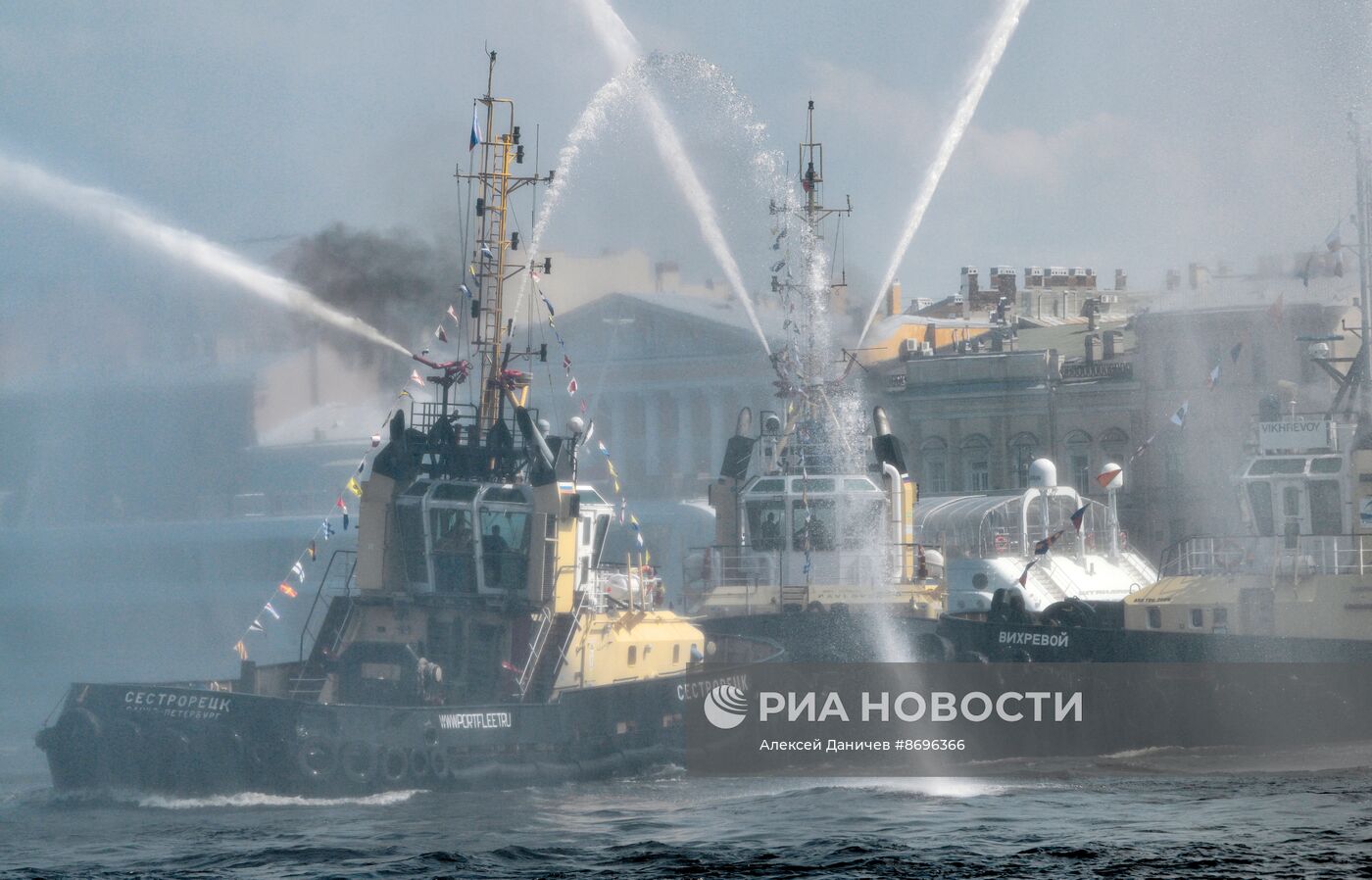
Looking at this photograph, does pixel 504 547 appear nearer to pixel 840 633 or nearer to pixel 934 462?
pixel 840 633

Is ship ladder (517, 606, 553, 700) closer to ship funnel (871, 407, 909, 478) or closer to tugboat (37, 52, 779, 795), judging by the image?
tugboat (37, 52, 779, 795)

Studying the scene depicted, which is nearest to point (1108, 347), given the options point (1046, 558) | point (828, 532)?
point (1046, 558)

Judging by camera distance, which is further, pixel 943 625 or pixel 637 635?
pixel 943 625

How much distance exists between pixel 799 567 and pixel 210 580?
41.7m

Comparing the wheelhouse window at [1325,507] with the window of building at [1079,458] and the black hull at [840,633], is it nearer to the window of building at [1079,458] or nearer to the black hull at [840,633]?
the black hull at [840,633]

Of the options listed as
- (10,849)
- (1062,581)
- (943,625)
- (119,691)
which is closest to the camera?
(10,849)

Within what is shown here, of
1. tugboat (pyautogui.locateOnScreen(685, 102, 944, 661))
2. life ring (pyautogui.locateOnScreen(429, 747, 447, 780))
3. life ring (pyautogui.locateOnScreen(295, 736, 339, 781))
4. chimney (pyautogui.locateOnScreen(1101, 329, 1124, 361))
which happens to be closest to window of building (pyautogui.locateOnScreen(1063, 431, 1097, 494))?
chimney (pyautogui.locateOnScreen(1101, 329, 1124, 361))

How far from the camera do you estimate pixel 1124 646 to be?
3222 centimetres

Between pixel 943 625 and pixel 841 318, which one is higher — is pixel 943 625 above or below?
below

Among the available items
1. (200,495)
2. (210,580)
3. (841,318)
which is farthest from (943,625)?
(210,580)

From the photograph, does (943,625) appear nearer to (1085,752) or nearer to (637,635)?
(1085,752)

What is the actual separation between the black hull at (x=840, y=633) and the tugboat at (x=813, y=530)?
1.1 inches

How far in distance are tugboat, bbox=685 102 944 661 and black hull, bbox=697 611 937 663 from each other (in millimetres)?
27

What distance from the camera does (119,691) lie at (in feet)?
84.5
